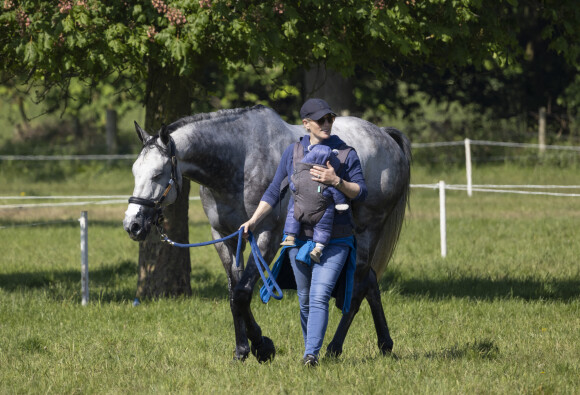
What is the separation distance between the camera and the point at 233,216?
7078mm

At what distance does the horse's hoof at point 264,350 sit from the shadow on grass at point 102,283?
137 inches

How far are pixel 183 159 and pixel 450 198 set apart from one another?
49.1 ft

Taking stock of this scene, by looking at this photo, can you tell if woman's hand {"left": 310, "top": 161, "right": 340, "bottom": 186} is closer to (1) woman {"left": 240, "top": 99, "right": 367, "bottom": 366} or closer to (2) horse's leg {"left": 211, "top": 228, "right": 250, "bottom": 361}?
(1) woman {"left": 240, "top": 99, "right": 367, "bottom": 366}

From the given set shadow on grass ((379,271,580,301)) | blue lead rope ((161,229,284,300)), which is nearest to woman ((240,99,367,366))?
blue lead rope ((161,229,284,300))

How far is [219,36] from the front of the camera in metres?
8.79

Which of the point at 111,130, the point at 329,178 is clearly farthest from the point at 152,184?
the point at 111,130

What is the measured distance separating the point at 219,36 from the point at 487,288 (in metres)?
4.24

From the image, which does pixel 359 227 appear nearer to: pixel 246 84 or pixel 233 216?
pixel 233 216

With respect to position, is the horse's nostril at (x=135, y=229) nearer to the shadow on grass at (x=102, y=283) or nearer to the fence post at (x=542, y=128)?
the shadow on grass at (x=102, y=283)

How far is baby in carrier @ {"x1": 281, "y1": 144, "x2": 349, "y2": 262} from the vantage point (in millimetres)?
5836

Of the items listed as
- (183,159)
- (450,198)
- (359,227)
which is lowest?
(450,198)

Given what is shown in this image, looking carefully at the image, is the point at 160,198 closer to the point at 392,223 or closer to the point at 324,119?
the point at 324,119

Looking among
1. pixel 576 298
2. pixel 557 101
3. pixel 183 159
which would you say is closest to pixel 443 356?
pixel 183 159

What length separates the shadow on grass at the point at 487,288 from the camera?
9977 millimetres
